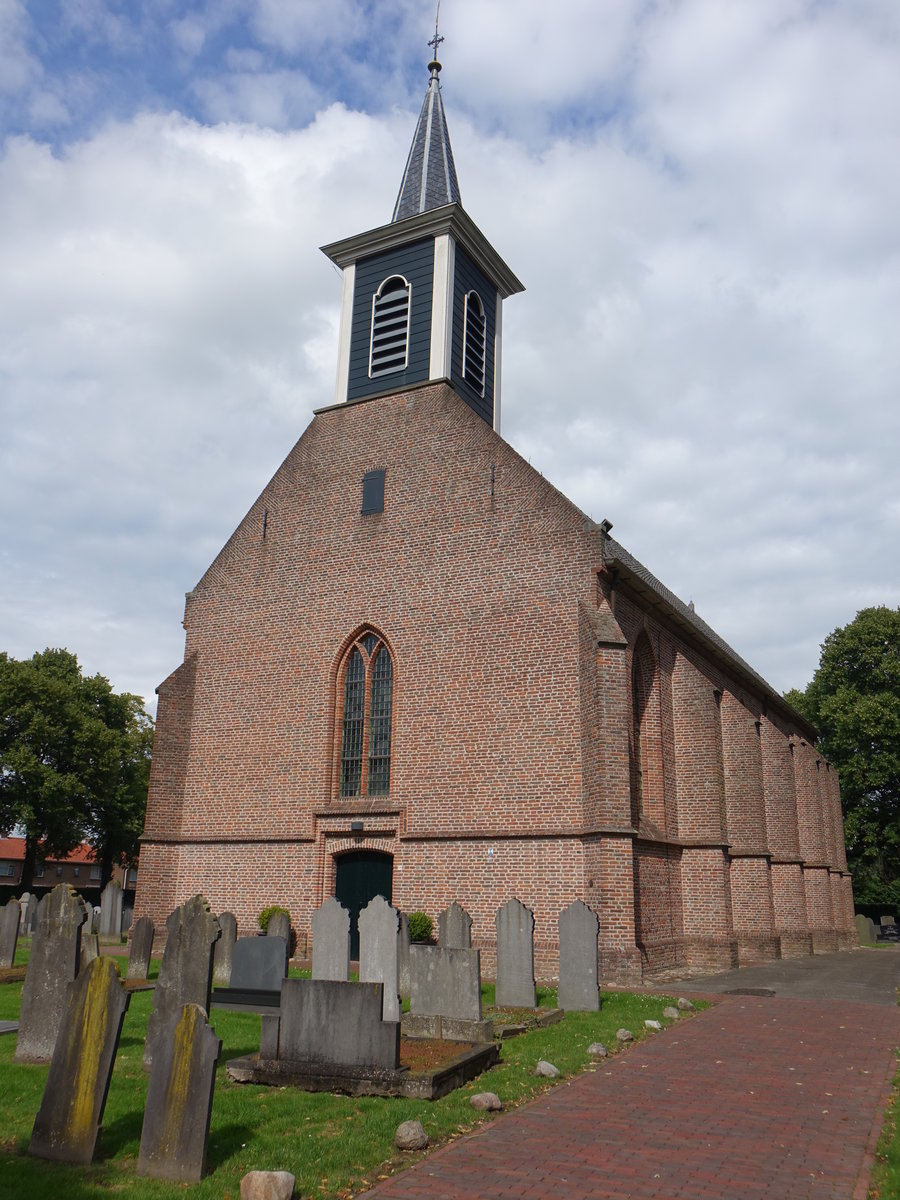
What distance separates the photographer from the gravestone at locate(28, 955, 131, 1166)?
19.6 ft

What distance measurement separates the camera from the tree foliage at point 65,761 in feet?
125

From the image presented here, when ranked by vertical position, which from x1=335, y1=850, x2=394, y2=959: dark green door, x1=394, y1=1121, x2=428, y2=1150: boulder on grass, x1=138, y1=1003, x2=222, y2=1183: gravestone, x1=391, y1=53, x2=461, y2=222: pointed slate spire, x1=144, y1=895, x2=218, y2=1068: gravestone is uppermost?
x1=391, y1=53, x2=461, y2=222: pointed slate spire

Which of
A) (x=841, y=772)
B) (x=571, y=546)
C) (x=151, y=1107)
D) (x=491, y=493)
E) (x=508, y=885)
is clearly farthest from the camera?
(x=841, y=772)

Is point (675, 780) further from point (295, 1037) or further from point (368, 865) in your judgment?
point (295, 1037)

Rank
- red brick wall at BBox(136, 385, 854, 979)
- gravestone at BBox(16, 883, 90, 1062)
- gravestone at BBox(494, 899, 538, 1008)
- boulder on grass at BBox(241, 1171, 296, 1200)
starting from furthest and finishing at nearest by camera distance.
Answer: red brick wall at BBox(136, 385, 854, 979), gravestone at BBox(494, 899, 538, 1008), gravestone at BBox(16, 883, 90, 1062), boulder on grass at BBox(241, 1171, 296, 1200)

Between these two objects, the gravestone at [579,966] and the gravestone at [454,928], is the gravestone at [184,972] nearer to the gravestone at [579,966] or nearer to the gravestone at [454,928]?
the gravestone at [454,928]

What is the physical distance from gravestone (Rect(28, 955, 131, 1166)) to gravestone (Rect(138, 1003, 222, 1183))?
338 millimetres

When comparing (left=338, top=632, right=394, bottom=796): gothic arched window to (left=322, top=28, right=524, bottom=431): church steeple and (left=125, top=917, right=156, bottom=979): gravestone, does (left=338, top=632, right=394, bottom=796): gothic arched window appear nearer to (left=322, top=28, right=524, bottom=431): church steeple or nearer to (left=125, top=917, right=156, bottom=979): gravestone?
(left=125, top=917, right=156, bottom=979): gravestone

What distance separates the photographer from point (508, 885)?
16672 millimetres

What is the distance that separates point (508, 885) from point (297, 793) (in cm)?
522

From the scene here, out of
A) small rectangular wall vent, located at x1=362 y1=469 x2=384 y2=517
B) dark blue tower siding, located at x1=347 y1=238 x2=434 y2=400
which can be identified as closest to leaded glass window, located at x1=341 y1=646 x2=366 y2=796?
small rectangular wall vent, located at x1=362 y1=469 x2=384 y2=517

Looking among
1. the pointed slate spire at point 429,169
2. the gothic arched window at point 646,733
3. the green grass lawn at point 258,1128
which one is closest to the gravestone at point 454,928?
the green grass lawn at point 258,1128

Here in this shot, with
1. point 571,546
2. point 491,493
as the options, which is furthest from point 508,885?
point 491,493

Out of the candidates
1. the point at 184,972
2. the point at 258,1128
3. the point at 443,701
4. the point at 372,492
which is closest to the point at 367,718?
the point at 443,701
